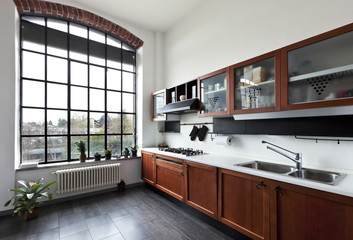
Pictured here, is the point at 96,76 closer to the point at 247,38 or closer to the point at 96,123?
the point at 96,123

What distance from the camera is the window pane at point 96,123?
3.49 metres

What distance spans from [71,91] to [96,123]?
782 millimetres

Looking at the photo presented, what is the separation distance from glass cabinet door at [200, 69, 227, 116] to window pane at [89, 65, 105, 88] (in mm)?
2283

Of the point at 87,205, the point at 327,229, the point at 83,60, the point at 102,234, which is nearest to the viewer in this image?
the point at 327,229

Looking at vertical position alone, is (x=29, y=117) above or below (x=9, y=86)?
below

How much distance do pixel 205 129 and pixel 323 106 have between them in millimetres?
1739

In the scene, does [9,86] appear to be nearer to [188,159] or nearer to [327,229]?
[188,159]

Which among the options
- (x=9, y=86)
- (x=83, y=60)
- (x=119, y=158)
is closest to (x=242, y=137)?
(x=119, y=158)

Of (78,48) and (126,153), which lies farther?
(126,153)

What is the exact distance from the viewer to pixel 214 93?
8.23ft

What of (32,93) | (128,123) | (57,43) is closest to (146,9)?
(57,43)

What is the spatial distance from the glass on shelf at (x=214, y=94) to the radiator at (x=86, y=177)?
2188 mm

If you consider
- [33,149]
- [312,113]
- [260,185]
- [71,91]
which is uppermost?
[71,91]

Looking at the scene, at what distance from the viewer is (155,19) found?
3.72 m
